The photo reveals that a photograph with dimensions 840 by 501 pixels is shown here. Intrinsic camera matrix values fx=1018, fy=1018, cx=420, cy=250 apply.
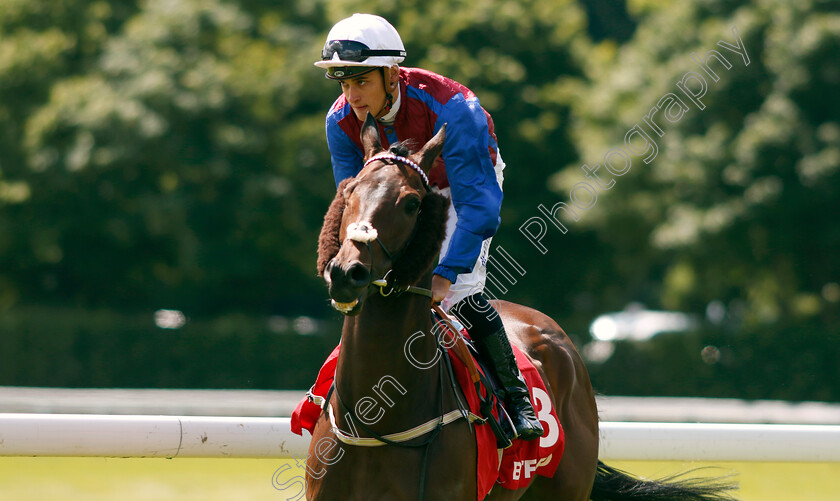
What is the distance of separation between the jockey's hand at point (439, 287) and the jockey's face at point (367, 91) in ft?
2.49

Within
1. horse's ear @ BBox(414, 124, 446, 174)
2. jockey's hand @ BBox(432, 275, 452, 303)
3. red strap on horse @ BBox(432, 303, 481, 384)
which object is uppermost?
horse's ear @ BBox(414, 124, 446, 174)

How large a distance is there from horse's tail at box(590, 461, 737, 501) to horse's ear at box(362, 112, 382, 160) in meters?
2.57

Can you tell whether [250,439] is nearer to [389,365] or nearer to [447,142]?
[389,365]

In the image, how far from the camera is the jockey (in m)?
4.00

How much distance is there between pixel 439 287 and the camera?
3.91 meters

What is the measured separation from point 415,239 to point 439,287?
25 centimetres

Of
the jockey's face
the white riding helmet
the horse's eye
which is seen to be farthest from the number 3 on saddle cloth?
the white riding helmet

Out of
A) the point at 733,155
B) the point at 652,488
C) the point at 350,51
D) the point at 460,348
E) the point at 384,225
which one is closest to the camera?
the point at 384,225

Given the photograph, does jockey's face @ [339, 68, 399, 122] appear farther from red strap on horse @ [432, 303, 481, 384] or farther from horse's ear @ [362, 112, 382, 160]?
red strap on horse @ [432, 303, 481, 384]

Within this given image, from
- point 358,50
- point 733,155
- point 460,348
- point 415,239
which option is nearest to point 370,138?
point 358,50

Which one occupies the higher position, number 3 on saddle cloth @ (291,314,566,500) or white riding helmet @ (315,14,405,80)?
white riding helmet @ (315,14,405,80)

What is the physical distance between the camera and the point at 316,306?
74.1 ft

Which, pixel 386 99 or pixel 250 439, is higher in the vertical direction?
pixel 386 99

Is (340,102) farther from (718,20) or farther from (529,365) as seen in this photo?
(718,20)
